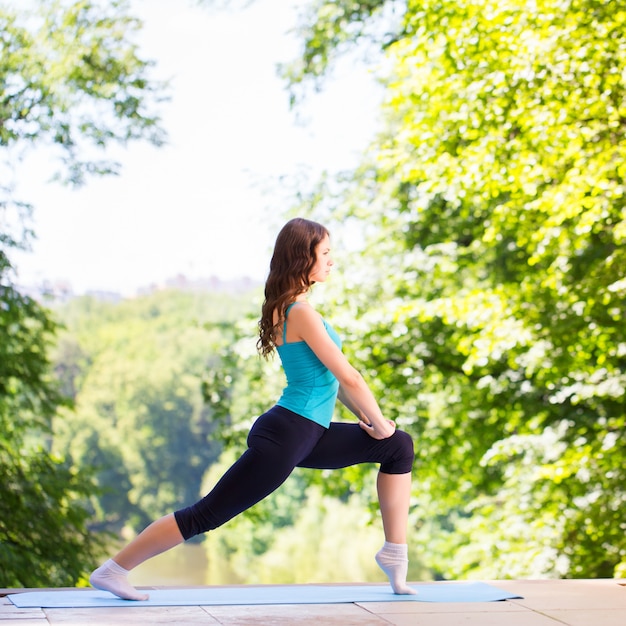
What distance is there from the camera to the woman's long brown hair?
361 centimetres

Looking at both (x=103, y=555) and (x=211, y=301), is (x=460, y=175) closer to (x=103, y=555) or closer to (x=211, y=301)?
(x=103, y=555)

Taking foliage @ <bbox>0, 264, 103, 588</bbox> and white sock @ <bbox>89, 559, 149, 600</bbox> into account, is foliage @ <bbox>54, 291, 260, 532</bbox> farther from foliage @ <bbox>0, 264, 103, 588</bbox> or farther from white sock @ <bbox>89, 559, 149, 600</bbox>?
white sock @ <bbox>89, 559, 149, 600</bbox>

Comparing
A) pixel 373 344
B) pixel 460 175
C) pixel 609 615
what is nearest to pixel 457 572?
pixel 373 344

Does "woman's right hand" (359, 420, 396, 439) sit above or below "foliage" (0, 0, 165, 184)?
below

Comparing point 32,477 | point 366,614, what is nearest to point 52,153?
point 32,477

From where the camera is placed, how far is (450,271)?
11.1 m

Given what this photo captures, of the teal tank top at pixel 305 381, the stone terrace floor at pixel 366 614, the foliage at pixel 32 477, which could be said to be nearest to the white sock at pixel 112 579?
the stone terrace floor at pixel 366 614

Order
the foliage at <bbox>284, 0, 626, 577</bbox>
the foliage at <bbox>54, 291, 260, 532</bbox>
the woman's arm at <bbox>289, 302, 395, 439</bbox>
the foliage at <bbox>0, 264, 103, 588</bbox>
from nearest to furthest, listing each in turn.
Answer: the woman's arm at <bbox>289, 302, 395, 439</bbox>, the foliage at <bbox>284, 0, 626, 577</bbox>, the foliage at <bbox>0, 264, 103, 588</bbox>, the foliage at <bbox>54, 291, 260, 532</bbox>

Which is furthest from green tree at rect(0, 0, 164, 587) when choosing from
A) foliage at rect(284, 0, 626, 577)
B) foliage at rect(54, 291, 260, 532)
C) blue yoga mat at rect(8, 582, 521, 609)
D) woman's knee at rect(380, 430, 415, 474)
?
foliage at rect(54, 291, 260, 532)

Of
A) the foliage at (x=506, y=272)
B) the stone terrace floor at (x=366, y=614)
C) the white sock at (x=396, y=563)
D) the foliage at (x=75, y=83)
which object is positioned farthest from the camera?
the foliage at (x=75, y=83)

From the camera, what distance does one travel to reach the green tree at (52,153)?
26.1 ft

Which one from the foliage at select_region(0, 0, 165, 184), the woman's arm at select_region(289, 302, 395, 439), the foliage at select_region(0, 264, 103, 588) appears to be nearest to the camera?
the woman's arm at select_region(289, 302, 395, 439)

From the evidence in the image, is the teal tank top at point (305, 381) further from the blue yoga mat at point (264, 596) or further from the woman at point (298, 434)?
the blue yoga mat at point (264, 596)

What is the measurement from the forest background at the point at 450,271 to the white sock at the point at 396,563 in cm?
349
